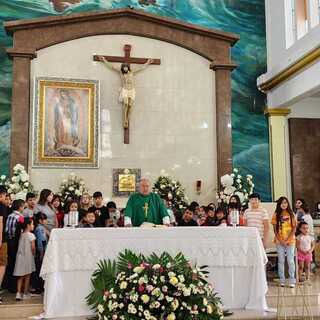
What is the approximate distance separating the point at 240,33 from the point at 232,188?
5.82 metres

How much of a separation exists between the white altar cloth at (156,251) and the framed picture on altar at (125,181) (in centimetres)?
492

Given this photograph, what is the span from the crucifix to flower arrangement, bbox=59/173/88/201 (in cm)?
142

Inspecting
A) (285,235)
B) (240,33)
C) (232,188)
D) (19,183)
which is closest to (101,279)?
(285,235)

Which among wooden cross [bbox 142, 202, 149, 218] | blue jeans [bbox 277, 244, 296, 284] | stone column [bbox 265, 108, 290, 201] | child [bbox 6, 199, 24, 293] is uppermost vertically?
stone column [bbox 265, 108, 290, 201]

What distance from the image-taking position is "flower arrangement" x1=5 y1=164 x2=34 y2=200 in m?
9.55

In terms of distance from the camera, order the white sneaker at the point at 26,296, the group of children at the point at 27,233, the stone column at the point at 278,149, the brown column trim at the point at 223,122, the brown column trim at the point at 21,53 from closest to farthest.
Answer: the group of children at the point at 27,233
the white sneaker at the point at 26,296
the brown column trim at the point at 21,53
the brown column trim at the point at 223,122
the stone column at the point at 278,149

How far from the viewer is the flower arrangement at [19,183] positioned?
9.55m

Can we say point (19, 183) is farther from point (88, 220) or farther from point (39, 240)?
point (88, 220)

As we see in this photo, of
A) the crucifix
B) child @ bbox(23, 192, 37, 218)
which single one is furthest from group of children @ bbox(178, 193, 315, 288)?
the crucifix

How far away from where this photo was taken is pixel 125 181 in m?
10.8

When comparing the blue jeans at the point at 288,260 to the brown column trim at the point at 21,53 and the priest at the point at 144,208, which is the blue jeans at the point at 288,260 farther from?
the brown column trim at the point at 21,53

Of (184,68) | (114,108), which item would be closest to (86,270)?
(114,108)

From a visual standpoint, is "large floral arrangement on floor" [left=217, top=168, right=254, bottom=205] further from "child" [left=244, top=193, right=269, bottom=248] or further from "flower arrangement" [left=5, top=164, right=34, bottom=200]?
"flower arrangement" [left=5, top=164, right=34, bottom=200]

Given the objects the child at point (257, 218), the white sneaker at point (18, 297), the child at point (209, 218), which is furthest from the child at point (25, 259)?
the child at point (257, 218)
